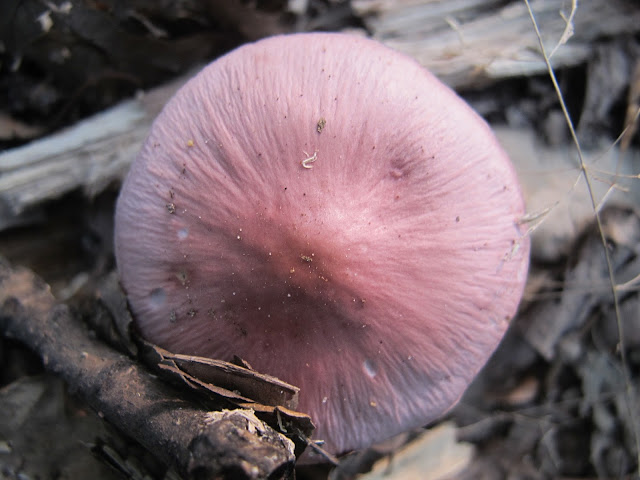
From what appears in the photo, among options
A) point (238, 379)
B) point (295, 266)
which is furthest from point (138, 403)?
point (295, 266)

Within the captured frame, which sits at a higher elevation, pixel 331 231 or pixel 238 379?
pixel 331 231

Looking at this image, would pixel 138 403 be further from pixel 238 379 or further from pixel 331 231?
pixel 331 231

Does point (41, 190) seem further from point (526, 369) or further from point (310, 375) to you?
point (526, 369)

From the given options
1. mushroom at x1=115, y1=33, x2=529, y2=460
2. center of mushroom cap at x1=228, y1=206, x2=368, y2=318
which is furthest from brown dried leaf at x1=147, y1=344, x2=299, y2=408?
center of mushroom cap at x1=228, y1=206, x2=368, y2=318

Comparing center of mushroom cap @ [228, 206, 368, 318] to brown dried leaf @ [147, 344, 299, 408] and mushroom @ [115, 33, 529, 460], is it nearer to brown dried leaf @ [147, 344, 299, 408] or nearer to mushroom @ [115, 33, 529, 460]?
mushroom @ [115, 33, 529, 460]

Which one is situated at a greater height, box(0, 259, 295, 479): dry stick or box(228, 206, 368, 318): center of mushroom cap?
box(228, 206, 368, 318): center of mushroom cap

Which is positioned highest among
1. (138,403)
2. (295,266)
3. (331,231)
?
(331,231)

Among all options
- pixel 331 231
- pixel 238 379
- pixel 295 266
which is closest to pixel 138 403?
pixel 238 379
